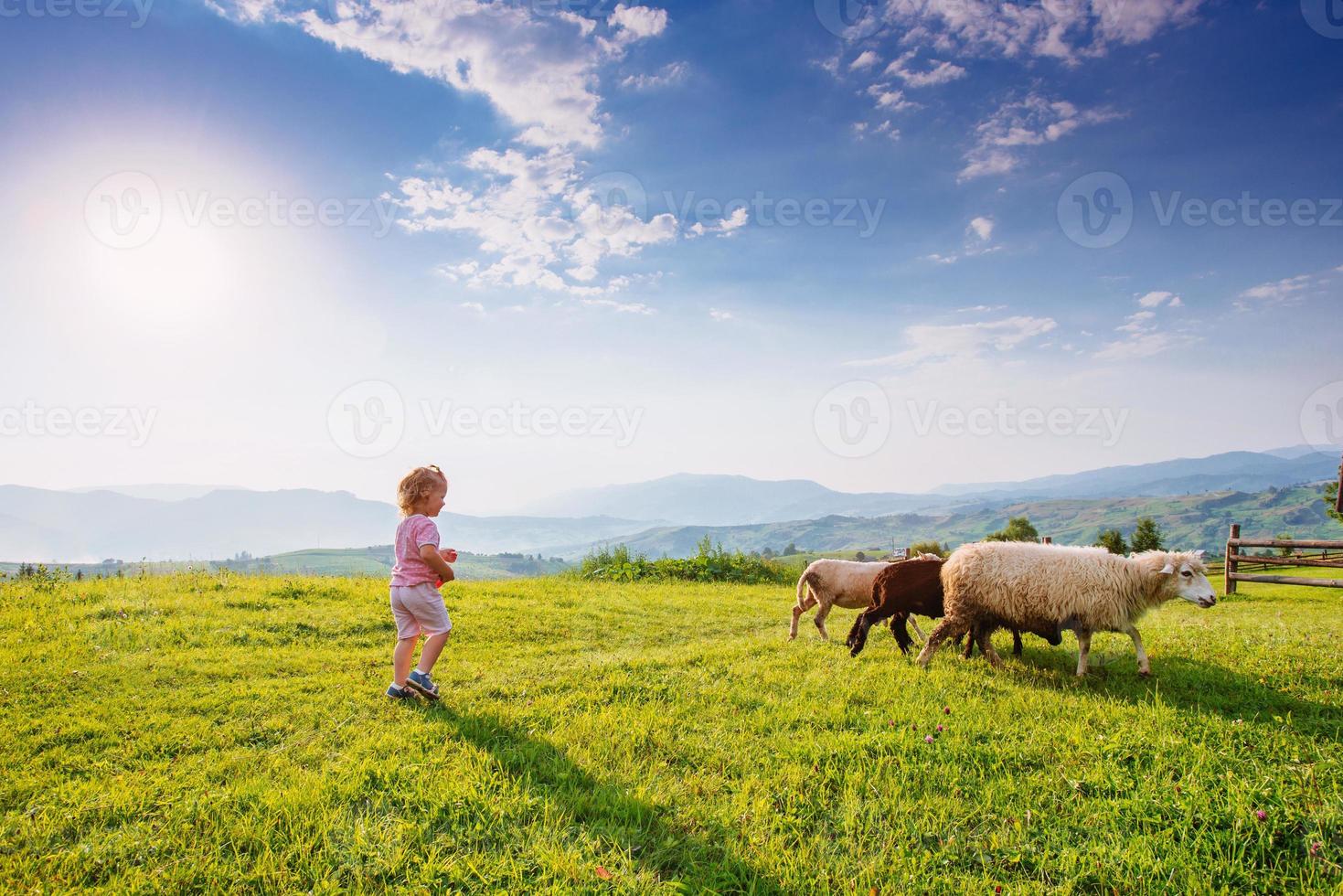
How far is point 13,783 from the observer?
435 cm

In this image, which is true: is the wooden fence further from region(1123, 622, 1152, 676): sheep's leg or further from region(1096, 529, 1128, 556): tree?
region(1096, 529, 1128, 556): tree

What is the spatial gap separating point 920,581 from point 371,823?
737 cm

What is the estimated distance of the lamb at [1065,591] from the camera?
24.2 feet

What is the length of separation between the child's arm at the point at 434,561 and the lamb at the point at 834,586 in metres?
5.79

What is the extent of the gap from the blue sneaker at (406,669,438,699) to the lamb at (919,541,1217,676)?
596 centimetres

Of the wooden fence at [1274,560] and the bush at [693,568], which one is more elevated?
the bush at [693,568]

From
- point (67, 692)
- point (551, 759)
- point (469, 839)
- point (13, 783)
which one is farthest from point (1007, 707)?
point (67, 692)

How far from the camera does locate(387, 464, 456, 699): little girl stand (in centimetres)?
625

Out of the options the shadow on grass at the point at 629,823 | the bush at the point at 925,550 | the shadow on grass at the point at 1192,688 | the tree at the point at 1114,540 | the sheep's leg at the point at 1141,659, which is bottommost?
the tree at the point at 1114,540

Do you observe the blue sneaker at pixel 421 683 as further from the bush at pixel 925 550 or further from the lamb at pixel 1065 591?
the bush at pixel 925 550

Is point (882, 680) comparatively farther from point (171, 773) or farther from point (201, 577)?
point (201, 577)

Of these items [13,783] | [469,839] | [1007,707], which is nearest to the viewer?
[469,839]

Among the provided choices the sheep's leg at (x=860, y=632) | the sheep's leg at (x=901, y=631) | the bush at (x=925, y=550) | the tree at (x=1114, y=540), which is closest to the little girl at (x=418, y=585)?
the sheep's leg at (x=860, y=632)

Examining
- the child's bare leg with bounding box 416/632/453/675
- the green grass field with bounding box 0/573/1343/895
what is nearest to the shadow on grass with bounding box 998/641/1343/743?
the green grass field with bounding box 0/573/1343/895
